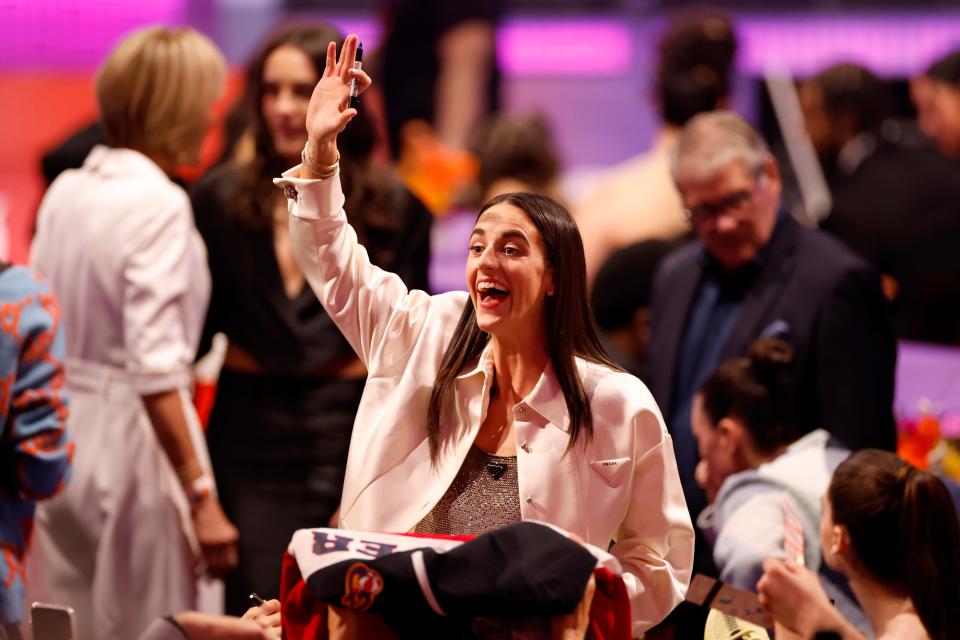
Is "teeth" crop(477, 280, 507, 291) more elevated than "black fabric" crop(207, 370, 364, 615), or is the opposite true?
"teeth" crop(477, 280, 507, 291)

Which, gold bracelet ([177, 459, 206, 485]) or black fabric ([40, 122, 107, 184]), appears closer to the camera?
gold bracelet ([177, 459, 206, 485])

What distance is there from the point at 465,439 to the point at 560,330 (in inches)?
9.5

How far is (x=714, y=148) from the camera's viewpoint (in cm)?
383

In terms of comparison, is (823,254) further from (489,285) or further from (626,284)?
(489,285)

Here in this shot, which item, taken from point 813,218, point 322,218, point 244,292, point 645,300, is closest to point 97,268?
point 244,292

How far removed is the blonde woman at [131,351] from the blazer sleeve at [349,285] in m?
1.20

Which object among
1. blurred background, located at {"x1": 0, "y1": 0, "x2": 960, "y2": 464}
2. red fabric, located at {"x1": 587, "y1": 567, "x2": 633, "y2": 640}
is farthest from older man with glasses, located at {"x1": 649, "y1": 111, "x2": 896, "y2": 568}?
blurred background, located at {"x1": 0, "y1": 0, "x2": 960, "y2": 464}

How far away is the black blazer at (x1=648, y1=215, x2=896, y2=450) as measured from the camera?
354 cm

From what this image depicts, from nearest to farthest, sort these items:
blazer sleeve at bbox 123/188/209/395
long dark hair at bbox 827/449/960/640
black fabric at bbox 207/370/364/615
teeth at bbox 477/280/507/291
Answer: teeth at bbox 477/280/507/291 → long dark hair at bbox 827/449/960/640 → blazer sleeve at bbox 123/188/209/395 → black fabric at bbox 207/370/364/615

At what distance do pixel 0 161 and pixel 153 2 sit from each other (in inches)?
50.4

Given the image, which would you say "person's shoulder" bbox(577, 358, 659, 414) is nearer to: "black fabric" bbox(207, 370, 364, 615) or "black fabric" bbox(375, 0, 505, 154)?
"black fabric" bbox(207, 370, 364, 615)

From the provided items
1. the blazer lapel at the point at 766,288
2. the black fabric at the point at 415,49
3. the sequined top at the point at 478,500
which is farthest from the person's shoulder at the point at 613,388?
the black fabric at the point at 415,49

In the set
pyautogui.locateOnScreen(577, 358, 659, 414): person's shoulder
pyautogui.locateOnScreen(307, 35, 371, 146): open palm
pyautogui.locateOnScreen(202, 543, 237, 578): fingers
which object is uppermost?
pyautogui.locateOnScreen(307, 35, 371, 146): open palm

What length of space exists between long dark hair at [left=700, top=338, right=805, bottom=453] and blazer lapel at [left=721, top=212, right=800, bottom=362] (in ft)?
0.75
